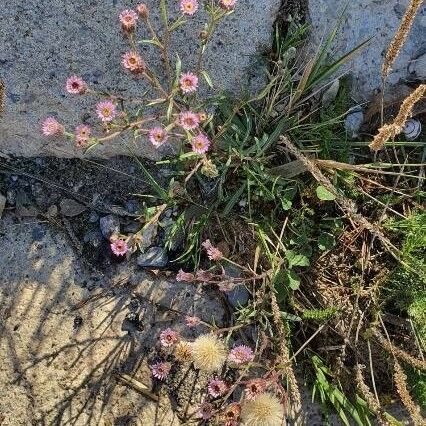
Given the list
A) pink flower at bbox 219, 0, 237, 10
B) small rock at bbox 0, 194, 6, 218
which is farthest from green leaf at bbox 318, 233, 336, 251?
small rock at bbox 0, 194, 6, 218

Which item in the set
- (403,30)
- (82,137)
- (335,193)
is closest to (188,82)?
(82,137)

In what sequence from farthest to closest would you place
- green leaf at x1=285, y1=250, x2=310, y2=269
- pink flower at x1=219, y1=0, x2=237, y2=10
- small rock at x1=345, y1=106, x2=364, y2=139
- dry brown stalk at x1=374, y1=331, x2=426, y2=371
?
small rock at x1=345, y1=106, x2=364, y2=139 → green leaf at x1=285, y1=250, x2=310, y2=269 → dry brown stalk at x1=374, y1=331, x2=426, y2=371 → pink flower at x1=219, y1=0, x2=237, y2=10

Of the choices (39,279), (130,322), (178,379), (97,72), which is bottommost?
(178,379)

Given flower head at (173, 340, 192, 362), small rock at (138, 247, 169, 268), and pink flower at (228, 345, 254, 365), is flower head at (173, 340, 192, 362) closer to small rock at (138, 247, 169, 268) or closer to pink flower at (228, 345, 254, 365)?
pink flower at (228, 345, 254, 365)

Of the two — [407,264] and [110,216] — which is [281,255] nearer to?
[407,264]

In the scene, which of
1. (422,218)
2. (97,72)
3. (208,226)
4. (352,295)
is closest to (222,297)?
(208,226)

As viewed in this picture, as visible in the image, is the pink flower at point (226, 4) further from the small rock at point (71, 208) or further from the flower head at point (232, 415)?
the flower head at point (232, 415)

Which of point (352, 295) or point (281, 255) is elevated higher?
point (281, 255)
